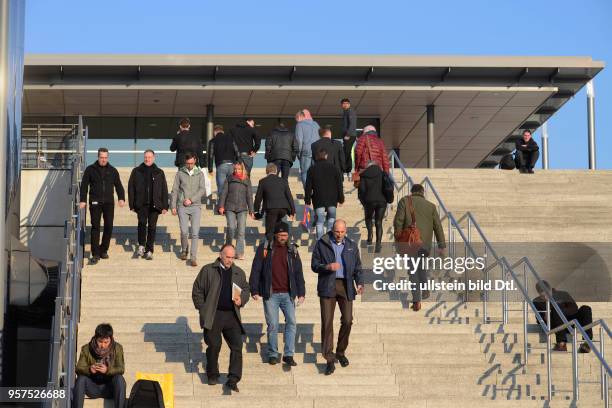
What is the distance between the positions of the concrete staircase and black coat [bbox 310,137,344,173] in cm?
189

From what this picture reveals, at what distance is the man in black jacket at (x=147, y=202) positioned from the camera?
771 inches

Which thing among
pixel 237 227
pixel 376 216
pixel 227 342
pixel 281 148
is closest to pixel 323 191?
pixel 376 216

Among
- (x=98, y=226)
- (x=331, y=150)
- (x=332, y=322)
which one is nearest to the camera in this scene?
(x=332, y=322)

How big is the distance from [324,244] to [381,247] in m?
3.25

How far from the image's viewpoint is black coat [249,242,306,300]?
52.3ft

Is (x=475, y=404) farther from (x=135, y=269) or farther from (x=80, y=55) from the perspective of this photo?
(x=80, y=55)

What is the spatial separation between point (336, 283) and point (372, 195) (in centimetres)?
372

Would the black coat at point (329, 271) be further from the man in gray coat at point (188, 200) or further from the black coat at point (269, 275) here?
the man in gray coat at point (188, 200)

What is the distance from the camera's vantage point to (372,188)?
19.7 metres

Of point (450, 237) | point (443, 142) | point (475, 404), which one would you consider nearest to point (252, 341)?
point (475, 404)

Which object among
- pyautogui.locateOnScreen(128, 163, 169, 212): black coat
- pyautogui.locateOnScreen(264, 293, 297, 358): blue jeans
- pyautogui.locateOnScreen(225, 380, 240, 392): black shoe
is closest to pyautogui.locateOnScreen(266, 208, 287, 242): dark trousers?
pyautogui.locateOnScreen(128, 163, 169, 212): black coat

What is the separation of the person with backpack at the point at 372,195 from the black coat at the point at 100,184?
363 centimetres

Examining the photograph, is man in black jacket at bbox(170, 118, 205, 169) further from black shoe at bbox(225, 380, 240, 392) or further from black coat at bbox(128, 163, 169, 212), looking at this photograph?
black shoe at bbox(225, 380, 240, 392)

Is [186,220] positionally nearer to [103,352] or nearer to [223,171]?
[223,171]
